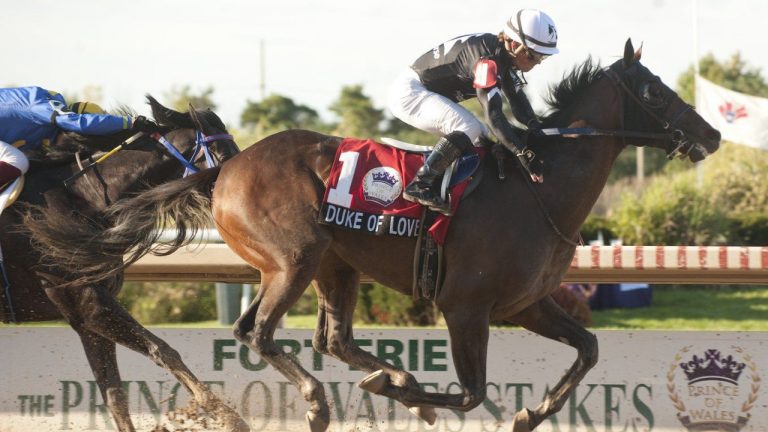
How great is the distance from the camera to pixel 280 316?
18.1ft

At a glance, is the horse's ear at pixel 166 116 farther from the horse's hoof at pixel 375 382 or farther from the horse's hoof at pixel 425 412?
the horse's hoof at pixel 425 412

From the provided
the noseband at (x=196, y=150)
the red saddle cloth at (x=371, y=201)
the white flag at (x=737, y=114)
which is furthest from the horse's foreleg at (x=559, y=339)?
the white flag at (x=737, y=114)

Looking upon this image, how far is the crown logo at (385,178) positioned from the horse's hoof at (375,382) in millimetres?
958

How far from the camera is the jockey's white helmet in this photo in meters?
5.38

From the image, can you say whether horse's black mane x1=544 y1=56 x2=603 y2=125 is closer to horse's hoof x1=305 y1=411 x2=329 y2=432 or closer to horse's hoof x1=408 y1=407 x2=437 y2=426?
horse's hoof x1=408 y1=407 x2=437 y2=426

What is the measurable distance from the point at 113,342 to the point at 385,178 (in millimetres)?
1884

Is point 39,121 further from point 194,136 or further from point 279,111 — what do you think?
point 279,111

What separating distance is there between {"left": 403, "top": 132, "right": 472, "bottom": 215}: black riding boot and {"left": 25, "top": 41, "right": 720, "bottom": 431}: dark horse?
0.17 metres

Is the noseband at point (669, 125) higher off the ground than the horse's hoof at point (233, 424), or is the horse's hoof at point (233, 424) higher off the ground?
the noseband at point (669, 125)

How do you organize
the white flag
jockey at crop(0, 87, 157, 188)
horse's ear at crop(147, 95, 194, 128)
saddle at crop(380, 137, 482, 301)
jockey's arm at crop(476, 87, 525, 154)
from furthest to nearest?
the white flag
horse's ear at crop(147, 95, 194, 128)
jockey at crop(0, 87, 157, 188)
saddle at crop(380, 137, 482, 301)
jockey's arm at crop(476, 87, 525, 154)

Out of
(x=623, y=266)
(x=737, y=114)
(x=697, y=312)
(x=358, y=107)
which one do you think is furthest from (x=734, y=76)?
(x=623, y=266)

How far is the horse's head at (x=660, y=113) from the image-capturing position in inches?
216

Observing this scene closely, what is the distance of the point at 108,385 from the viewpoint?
6.08 meters

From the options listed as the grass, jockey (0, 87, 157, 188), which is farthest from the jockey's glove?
the grass
